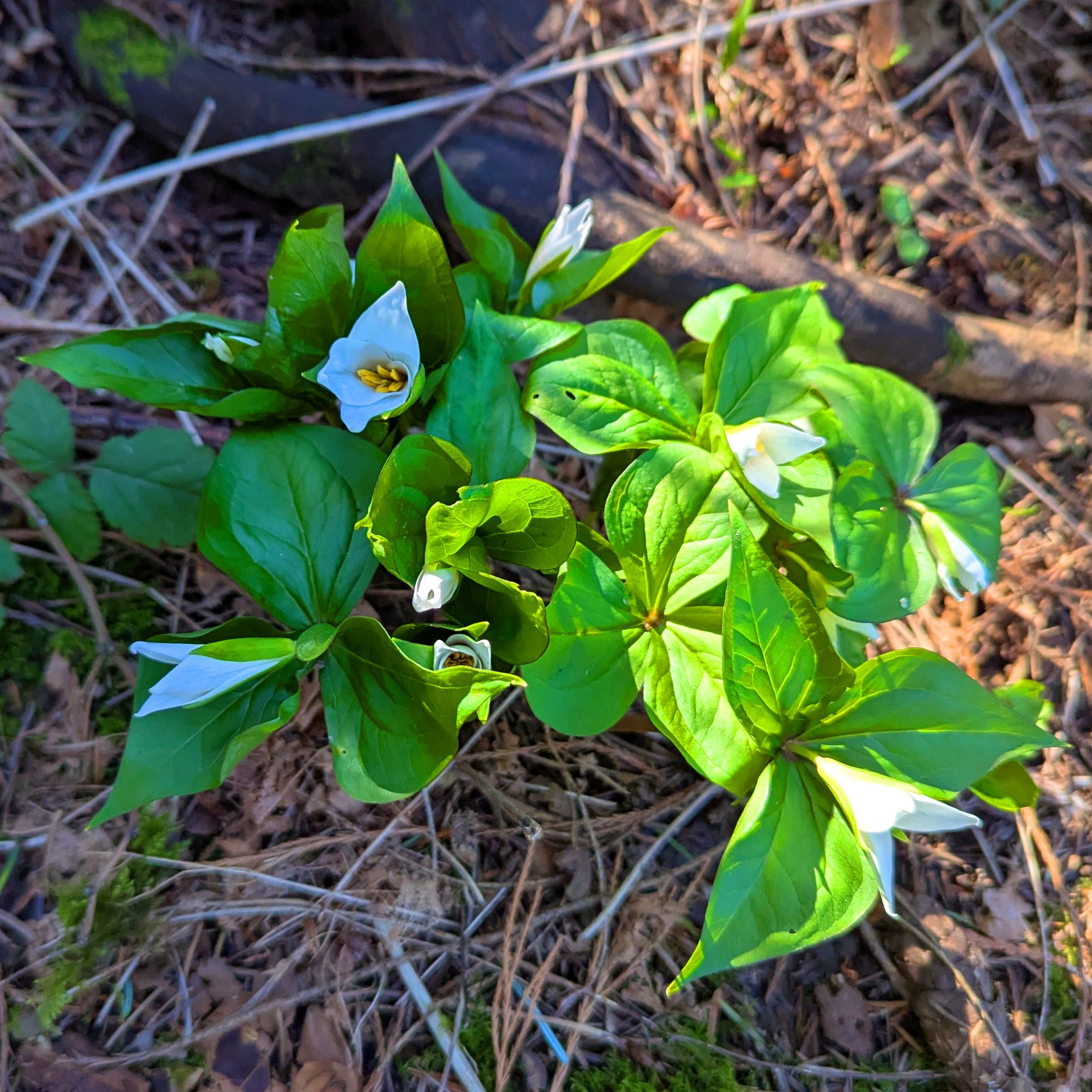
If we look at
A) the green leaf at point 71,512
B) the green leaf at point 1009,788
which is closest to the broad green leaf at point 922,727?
the green leaf at point 1009,788

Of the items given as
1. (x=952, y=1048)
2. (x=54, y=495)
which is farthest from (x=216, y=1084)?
(x=952, y=1048)

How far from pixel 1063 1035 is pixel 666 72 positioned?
3167 mm

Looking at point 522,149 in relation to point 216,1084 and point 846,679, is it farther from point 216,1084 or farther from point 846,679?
point 216,1084

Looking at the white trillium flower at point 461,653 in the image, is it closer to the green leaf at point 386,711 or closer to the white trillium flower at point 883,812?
the green leaf at point 386,711

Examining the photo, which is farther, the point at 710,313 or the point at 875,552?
the point at 710,313

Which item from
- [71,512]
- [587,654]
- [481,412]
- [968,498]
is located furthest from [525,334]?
[71,512]

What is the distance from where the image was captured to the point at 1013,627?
2.14m

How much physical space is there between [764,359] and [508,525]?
737 millimetres

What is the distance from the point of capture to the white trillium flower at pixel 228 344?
1447mm

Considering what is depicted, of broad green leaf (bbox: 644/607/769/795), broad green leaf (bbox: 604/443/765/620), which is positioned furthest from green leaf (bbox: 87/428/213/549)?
broad green leaf (bbox: 644/607/769/795)

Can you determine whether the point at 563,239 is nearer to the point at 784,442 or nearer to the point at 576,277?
the point at 576,277

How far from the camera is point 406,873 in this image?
1682mm

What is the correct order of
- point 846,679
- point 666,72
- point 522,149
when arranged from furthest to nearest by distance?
point 666,72
point 522,149
point 846,679

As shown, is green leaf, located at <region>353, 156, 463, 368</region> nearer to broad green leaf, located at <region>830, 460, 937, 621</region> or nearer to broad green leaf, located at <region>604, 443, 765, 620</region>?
broad green leaf, located at <region>604, 443, 765, 620</region>
